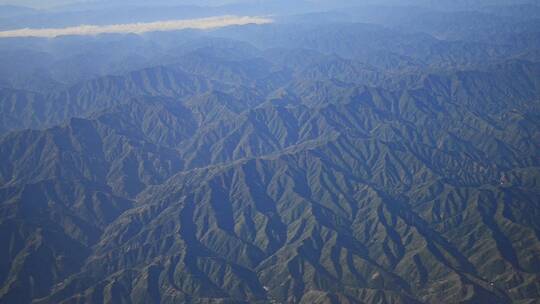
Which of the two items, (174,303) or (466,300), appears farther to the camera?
(174,303)

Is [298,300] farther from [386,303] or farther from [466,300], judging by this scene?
[466,300]

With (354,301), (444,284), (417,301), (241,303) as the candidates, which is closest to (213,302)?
(241,303)

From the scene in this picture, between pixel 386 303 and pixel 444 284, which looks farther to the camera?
pixel 444 284

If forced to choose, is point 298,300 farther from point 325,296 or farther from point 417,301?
point 417,301

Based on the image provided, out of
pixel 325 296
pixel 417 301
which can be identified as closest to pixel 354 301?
pixel 325 296

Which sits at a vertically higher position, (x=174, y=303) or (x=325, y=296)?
(x=325, y=296)

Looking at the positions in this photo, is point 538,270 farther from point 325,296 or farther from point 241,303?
point 241,303

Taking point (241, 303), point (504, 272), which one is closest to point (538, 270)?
point (504, 272)

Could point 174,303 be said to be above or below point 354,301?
below
